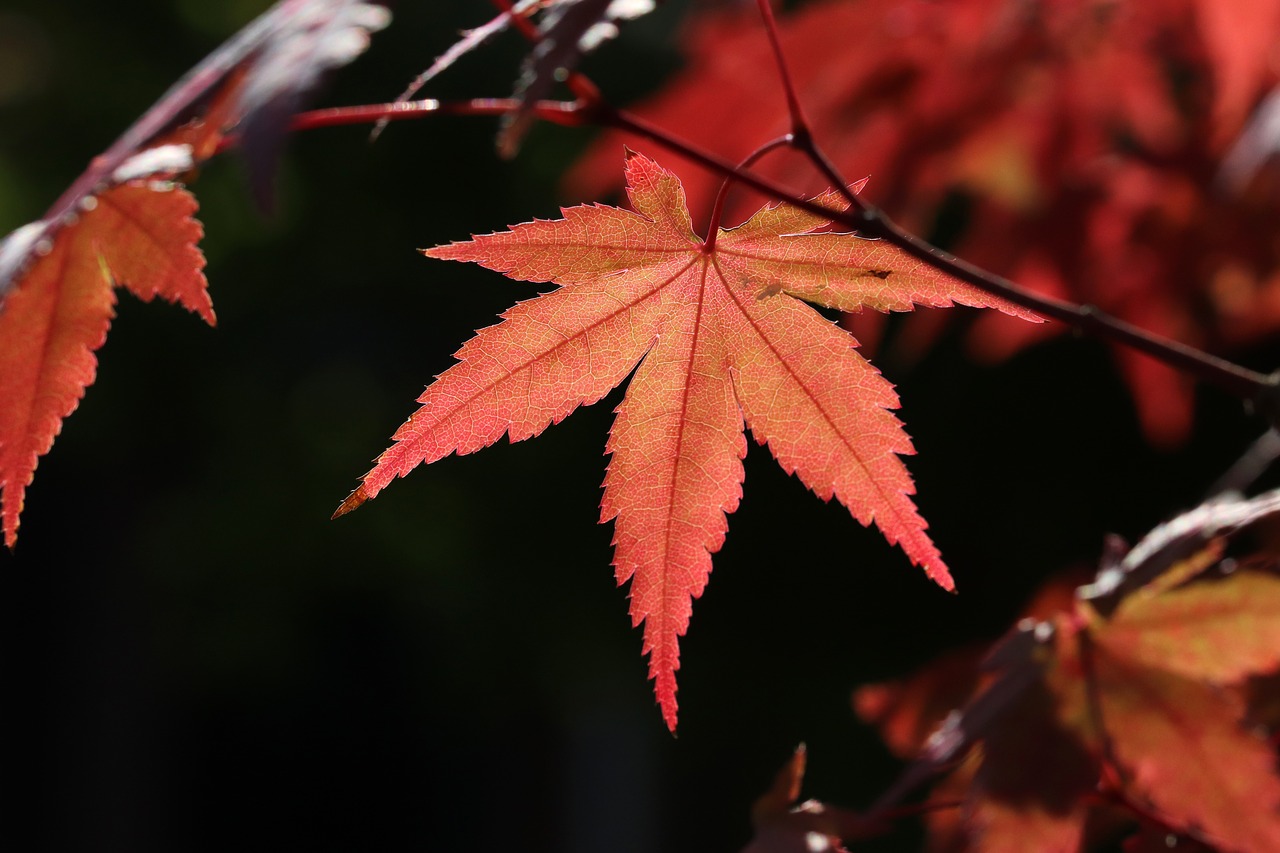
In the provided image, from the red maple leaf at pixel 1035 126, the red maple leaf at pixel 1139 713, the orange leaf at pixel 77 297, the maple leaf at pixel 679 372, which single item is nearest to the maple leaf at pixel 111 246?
the orange leaf at pixel 77 297

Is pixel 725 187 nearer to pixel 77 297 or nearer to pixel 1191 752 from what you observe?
pixel 77 297

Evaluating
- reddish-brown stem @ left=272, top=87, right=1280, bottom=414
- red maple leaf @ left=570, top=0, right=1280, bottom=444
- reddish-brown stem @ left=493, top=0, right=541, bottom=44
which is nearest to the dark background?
red maple leaf @ left=570, top=0, right=1280, bottom=444

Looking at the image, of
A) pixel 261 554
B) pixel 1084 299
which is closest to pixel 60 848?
pixel 261 554

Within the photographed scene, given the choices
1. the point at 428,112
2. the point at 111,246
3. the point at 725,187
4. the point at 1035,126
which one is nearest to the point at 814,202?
the point at 725,187

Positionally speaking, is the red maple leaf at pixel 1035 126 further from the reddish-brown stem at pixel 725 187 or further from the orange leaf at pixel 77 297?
the orange leaf at pixel 77 297

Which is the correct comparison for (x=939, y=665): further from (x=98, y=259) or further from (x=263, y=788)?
(x=263, y=788)

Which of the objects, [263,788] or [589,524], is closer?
[589,524]
